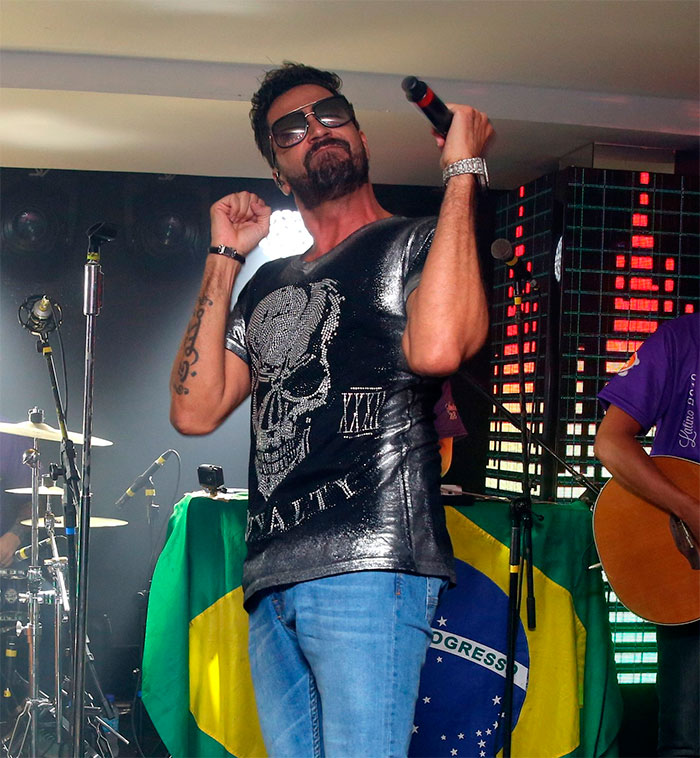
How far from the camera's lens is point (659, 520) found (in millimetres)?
2322

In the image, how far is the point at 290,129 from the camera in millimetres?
1575

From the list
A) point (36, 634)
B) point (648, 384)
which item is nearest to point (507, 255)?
point (648, 384)

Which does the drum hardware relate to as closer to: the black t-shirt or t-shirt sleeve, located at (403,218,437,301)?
the black t-shirt

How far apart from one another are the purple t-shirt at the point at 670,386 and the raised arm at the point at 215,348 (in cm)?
106

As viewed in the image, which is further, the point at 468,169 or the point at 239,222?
the point at 239,222

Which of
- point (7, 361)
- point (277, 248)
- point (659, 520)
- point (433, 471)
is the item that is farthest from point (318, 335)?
point (7, 361)

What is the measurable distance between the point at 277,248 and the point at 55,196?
4.82 ft

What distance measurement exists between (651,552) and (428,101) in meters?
1.50

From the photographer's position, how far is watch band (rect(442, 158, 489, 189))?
1.37 meters

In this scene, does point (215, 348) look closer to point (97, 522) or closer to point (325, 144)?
point (325, 144)

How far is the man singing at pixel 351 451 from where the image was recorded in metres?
1.29

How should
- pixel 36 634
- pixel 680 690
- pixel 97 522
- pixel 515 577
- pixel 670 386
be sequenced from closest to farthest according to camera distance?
pixel 680 690
pixel 670 386
pixel 515 577
pixel 36 634
pixel 97 522

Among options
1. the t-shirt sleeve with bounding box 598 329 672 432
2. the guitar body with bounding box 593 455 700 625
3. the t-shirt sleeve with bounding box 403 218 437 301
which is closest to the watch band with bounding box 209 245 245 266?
the t-shirt sleeve with bounding box 403 218 437 301

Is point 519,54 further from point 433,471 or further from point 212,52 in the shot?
point 433,471
